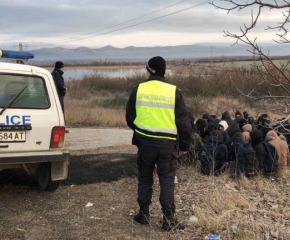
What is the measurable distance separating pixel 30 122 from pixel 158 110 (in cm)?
174

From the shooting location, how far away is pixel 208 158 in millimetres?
6605

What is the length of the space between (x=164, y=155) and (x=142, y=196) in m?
0.58

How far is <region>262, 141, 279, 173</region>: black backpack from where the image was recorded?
636 cm

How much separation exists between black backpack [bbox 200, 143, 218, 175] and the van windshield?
2.87m

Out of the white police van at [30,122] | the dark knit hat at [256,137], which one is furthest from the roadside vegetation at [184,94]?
the white police van at [30,122]

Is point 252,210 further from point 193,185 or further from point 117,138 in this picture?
point 117,138

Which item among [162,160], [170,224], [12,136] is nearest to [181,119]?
[162,160]

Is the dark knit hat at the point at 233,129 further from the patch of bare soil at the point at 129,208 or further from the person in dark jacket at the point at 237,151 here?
the patch of bare soil at the point at 129,208

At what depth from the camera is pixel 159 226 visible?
176 inches

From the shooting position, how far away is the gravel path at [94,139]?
10.0m

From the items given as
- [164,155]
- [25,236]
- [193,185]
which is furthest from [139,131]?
[193,185]

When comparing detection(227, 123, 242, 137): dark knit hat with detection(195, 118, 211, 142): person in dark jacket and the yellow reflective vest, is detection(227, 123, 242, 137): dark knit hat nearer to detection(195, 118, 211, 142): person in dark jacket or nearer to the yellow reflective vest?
detection(195, 118, 211, 142): person in dark jacket

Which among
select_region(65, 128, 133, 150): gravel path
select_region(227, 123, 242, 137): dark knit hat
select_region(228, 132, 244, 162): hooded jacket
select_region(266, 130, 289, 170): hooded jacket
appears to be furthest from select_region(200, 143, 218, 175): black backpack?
select_region(65, 128, 133, 150): gravel path

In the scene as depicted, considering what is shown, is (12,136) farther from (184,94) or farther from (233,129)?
(184,94)
